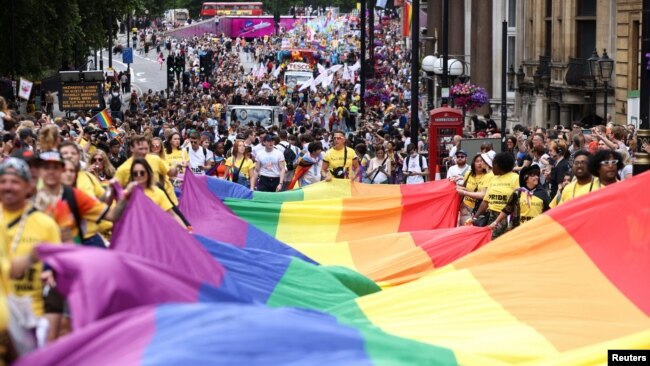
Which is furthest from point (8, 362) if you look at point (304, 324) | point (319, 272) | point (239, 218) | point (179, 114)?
point (179, 114)

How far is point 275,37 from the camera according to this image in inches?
4929

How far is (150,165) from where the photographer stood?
15.0 metres

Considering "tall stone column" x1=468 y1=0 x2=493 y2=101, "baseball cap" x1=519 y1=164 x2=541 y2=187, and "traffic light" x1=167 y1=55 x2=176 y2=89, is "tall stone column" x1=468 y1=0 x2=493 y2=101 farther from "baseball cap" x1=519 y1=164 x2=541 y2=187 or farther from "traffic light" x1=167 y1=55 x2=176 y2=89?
"baseball cap" x1=519 y1=164 x2=541 y2=187

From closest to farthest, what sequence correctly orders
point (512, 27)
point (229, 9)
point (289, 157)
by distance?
point (289, 157)
point (512, 27)
point (229, 9)

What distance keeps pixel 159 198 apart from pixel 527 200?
163 inches

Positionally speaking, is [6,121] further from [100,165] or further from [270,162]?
[100,165]

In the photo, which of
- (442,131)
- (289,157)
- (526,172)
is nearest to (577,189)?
(526,172)

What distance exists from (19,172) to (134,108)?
1886 inches

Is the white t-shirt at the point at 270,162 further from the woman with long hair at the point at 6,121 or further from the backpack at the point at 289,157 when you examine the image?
the woman with long hair at the point at 6,121

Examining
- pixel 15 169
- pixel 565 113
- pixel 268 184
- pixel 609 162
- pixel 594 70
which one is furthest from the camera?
pixel 565 113

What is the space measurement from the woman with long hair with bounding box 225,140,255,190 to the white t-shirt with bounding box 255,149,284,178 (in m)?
0.21

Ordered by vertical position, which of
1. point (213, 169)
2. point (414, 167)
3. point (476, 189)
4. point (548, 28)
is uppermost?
point (548, 28)

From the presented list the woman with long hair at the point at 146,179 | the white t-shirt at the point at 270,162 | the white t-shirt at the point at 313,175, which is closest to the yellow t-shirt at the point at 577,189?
the woman with long hair at the point at 146,179

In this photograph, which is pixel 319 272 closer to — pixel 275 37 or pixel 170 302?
pixel 170 302
